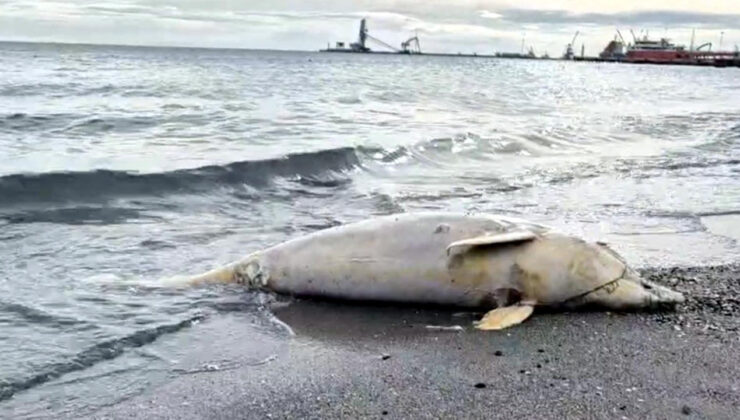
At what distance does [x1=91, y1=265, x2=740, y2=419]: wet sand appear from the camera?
4.21 m

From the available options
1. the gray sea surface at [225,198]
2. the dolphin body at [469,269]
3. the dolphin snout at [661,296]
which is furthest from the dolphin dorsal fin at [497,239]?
the gray sea surface at [225,198]

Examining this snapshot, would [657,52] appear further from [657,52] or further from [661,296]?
[661,296]

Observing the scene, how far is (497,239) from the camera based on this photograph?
18.7 feet

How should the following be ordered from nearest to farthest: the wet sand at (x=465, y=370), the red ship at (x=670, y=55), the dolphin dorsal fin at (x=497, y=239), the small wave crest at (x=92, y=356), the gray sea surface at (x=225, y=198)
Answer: the wet sand at (x=465, y=370) < the small wave crest at (x=92, y=356) < the gray sea surface at (x=225, y=198) < the dolphin dorsal fin at (x=497, y=239) < the red ship at (x=670, y=55)

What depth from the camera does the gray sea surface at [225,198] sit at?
17.5 feet

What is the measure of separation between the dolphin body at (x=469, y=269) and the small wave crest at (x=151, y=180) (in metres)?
5.93

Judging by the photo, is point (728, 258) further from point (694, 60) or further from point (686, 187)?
point (694, 60)

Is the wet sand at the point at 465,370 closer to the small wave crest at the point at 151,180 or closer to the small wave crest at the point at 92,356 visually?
the small wave crest at the point at 92,356

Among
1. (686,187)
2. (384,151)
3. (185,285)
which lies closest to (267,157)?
(384,151)

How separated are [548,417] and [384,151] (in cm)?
1275

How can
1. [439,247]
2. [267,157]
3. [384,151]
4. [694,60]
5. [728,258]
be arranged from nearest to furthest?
[439,247] < [728,258] < [267,157] < [384,151] < [694,60]

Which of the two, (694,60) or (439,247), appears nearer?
(439,247)

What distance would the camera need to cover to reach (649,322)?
5535 millimetres

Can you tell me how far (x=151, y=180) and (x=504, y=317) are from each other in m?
7.94
